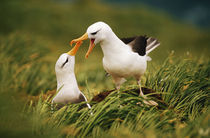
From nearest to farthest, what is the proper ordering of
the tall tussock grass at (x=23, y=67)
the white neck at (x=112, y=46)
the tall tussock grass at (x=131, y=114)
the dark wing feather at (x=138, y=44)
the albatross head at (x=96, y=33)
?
the tall tussock grass at (x=131, y=114)
the albatross head at (x=96, y=33)
the white neck at (x=112, y=46)
the dark wing feather at (x=138, y=44)
the tall tussock grass at (x=23, y=67)

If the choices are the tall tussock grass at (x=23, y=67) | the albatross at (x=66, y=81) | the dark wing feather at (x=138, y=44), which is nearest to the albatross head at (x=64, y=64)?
the albatross at (x=66, y=81)

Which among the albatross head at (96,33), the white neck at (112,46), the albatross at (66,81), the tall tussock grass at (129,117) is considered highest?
the albatross head at (96,33)

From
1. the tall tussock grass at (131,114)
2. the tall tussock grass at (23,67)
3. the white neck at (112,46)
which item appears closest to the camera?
the tall tussock grass at (131,114)

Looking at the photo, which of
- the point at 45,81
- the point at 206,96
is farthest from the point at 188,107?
the point at 45,81

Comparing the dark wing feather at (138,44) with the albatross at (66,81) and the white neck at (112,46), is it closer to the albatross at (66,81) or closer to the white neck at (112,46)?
the white neck at (112,46)

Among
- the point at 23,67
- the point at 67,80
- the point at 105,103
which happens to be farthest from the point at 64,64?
the point at 23,67

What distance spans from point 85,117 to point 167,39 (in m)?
11.8

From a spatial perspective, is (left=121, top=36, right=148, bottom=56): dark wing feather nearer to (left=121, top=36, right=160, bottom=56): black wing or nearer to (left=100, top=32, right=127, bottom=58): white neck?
(left=121, top=36, right=160, bottom=56): black wing

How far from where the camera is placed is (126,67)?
284 cm

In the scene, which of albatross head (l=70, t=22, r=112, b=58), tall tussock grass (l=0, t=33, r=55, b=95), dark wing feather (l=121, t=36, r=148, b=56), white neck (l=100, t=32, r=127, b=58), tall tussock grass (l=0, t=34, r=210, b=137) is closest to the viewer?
tall tussock grass (l=0, t=34, r=210, b=137)

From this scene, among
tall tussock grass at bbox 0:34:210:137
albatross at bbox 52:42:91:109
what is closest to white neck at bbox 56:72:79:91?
albatross at bbox 52:42:91:109

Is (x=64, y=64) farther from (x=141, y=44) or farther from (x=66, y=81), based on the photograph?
(x=141, y=44)

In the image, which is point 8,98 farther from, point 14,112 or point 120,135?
point 120,135

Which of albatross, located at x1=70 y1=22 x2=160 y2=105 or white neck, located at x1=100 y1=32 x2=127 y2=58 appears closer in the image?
albatross, located at x1=70 y1=22 x2=160 y2=105
